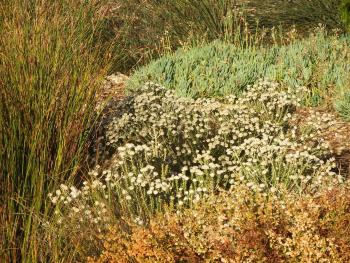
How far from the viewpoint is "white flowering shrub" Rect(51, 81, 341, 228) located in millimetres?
4762

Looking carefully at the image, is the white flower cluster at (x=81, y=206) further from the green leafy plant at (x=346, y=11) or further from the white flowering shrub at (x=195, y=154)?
the green leafy plant at (x=346, y=11)

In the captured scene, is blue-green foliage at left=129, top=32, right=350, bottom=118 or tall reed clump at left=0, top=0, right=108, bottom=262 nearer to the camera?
tall reed clump at left=0, top=0, right=108, bottom=262

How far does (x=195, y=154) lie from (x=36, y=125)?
1.55 m

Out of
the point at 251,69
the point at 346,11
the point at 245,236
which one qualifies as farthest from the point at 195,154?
the point at 346,11

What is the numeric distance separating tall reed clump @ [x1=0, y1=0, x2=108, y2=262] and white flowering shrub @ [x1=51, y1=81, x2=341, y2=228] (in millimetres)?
216

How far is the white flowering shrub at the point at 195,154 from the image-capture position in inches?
187

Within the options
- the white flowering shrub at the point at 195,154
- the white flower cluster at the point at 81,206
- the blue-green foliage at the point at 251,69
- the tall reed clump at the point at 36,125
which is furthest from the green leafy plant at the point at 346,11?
the white flower cluster at the point at 81,206

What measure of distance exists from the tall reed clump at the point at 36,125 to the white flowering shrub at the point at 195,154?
22cm

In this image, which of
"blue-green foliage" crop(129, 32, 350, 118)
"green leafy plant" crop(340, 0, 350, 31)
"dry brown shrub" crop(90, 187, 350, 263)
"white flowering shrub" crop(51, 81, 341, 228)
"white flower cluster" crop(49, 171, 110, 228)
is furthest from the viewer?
"green leafy plant" crop(340, 0, 350, 31)

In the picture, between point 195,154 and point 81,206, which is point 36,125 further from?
point 195,154

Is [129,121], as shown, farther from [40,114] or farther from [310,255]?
[310,255]

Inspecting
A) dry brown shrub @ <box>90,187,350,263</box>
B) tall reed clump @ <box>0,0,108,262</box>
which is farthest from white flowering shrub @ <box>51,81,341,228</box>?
dry brown shrub @ <box>90,187,350,263</box>

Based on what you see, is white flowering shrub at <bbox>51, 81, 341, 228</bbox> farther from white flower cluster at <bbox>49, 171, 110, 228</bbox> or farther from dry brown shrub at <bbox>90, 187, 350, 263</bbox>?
dry brown shrub at <bbox>90, 187, 350, 263</bbox>

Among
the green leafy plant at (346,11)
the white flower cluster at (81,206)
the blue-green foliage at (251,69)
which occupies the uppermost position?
the green leafy plant at (346,11)
